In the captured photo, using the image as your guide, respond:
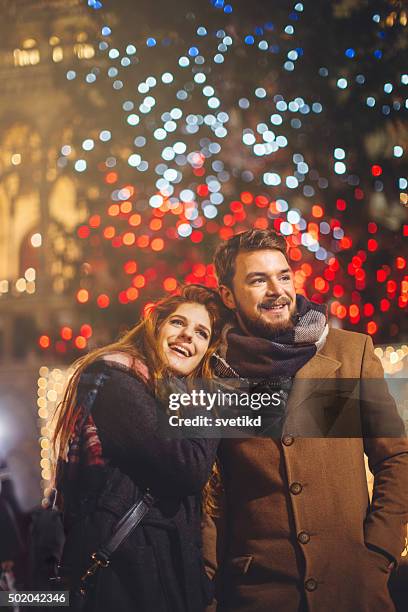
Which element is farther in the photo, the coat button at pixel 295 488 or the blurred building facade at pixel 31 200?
the blurred building facade at pixel 31 200

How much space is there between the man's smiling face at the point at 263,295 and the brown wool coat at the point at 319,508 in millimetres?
211

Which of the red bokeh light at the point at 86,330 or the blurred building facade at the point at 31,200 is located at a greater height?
the blurred building facade at the point at 31,200

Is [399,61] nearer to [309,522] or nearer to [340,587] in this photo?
[309,522]

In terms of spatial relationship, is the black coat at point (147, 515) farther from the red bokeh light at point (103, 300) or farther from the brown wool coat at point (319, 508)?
the red bokeh light at point (103, 300)

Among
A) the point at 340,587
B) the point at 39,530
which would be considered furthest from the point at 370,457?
the point at 39,530

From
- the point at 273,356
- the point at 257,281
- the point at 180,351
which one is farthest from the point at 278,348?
the point at 180,351

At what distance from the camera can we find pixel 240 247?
8.67 feet

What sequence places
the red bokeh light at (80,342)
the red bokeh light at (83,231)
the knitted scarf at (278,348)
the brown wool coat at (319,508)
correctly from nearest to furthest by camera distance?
the brown wool coat at (319,508) < the knitted scarf at (278,348) < the red bokeh light at (80,342) < the red bokeh light at (83,231)

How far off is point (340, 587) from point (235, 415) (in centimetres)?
70

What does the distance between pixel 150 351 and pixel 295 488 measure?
72cm

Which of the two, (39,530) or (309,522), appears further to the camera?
(39,530)

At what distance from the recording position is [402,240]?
2.72 m

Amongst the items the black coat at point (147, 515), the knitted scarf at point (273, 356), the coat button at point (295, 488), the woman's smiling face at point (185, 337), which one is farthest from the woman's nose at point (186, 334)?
the coat button at point (295, 488)

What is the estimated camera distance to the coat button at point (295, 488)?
243cm
